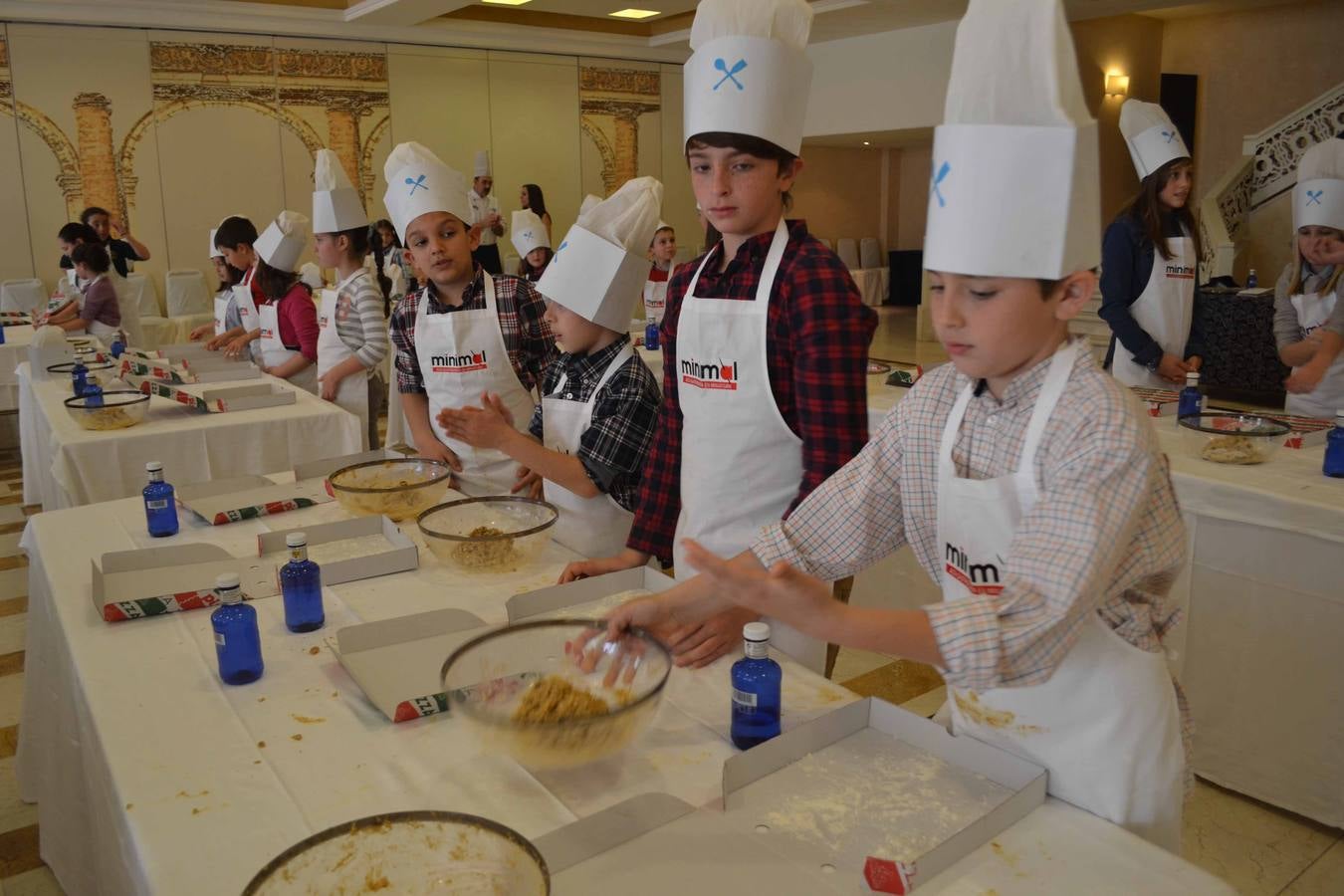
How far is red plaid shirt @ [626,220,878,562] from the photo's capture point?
1560 mm

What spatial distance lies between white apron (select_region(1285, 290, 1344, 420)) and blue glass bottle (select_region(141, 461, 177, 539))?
10.9 ft

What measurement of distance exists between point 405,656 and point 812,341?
77cm

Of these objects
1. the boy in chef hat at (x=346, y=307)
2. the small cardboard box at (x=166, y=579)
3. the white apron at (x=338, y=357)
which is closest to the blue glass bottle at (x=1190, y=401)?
the small cardboard box at (x=166, y=579)

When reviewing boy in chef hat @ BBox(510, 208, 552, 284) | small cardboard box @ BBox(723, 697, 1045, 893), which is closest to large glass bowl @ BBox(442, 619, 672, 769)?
small cardboard box @ BBox(723, 697, 1045, 893)

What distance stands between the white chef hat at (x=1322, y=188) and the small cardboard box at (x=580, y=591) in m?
3.02

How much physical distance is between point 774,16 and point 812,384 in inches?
25.3

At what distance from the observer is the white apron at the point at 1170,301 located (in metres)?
3.57

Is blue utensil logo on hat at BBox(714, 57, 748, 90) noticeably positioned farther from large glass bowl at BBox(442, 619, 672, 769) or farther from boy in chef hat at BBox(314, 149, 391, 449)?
boy in chef hat at BBox(314, 149, 391, 449)

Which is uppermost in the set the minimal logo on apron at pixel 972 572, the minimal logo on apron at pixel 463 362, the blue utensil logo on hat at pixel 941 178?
the blue utensil logo on hat at pixel 941 178

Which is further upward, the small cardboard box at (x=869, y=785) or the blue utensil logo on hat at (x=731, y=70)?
the blue utensil logo on hat at (x=731, y=70)

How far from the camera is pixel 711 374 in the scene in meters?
1.72

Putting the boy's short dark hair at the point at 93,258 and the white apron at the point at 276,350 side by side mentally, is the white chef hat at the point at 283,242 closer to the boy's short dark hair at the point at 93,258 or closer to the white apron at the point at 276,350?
the white apron at the point at 276,350

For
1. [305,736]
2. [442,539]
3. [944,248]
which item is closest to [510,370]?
[442,539]

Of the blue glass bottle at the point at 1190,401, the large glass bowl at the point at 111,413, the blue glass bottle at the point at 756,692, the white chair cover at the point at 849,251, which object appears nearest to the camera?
the blue glass bottle at the point at 756,692
